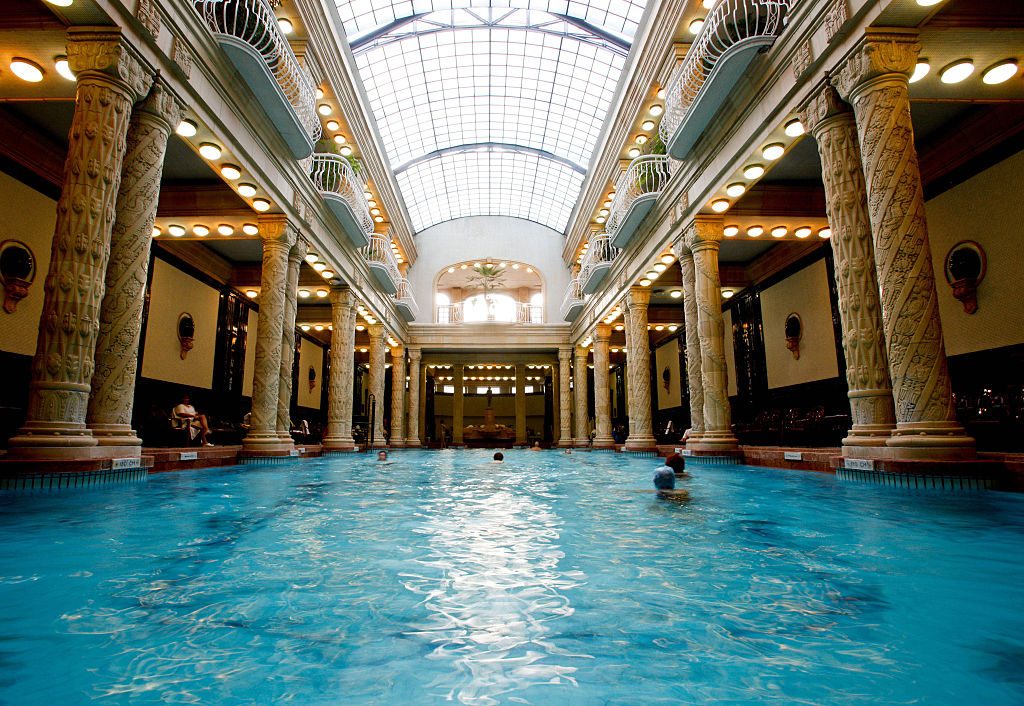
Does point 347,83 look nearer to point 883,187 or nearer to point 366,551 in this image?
point 883,187

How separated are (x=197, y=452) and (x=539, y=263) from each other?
78.1 ft

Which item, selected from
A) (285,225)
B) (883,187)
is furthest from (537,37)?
(883,187)

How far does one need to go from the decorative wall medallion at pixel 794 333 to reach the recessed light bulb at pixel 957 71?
7.73m

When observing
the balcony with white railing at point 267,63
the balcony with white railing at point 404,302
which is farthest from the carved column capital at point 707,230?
the balcony with white railing at point 404,302

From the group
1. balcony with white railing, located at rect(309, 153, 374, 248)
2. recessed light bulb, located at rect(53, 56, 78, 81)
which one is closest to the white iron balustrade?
balcony with white railing, located at rect(309, 153, 374, 248)

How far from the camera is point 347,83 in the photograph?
14.0m

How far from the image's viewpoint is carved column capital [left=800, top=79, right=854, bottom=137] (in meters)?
6.93

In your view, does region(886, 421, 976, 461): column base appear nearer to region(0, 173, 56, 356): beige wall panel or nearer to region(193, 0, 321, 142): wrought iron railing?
region(193, 0, 321, 142): wrought iron railing

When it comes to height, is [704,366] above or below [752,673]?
above

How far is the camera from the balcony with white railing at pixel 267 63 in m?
8.09

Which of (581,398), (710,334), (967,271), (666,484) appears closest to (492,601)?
(666,484)

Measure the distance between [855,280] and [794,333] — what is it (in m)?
8.36

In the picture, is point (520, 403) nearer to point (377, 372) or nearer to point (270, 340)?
point (377, 372)

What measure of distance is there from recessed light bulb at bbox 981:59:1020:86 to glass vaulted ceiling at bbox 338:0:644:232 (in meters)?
15.3
